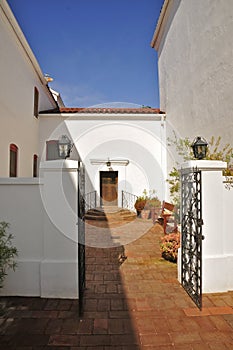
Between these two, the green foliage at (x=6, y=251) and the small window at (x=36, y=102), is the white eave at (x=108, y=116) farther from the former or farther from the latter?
the green foliage at (x=6, y=251)

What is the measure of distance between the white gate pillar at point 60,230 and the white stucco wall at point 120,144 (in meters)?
8.60

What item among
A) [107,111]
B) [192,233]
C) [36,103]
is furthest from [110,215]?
[192,233]

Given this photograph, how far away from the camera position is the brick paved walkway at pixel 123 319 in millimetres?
2570

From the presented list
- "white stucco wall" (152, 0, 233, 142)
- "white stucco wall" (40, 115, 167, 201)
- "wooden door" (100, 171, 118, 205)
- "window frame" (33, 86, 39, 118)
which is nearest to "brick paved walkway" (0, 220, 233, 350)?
"white stucco wall" (152, 0, 233, 142)

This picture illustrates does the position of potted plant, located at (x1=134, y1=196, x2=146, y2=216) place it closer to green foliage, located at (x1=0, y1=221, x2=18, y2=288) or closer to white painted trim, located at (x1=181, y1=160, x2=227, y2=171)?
white painted trim, located at (x1=181, y1=160, x2=227, y2=171)

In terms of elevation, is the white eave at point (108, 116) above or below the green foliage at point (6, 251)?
above

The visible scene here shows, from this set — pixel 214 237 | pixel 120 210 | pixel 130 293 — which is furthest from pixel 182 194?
pixel 120 210

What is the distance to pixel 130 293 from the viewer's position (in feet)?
12.3

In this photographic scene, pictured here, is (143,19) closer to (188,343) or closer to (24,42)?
(24,42)

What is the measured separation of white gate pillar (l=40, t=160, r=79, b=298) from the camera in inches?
140

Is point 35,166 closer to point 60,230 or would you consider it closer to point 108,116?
point 108,116

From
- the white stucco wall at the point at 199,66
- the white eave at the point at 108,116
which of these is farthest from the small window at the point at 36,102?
the white stucco wall at the point at 199,66

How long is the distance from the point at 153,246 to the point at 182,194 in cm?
283

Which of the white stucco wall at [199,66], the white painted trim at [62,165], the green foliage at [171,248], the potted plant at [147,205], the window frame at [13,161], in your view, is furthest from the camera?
the potted plant at [147,205]
